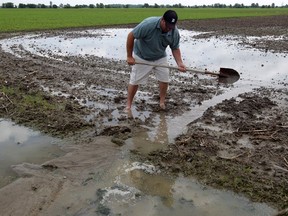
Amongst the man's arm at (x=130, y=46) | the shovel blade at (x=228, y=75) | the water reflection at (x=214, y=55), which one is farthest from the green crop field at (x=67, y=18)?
the shovel blade at (x=228, y=75)

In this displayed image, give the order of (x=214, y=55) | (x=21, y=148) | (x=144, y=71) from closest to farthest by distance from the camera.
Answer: (x=21, y=148) → (x=144, y=71) → (x=214, y=55)

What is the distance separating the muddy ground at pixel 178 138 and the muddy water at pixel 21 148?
20 cm

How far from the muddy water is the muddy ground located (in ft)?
0.64

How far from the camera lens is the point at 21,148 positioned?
4.93 meters

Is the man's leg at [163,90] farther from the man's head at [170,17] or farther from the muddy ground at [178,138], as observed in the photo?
the man's head at [170,17]

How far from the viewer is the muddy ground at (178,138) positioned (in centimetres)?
393

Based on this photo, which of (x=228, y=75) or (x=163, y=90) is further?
(x=163, y=90)

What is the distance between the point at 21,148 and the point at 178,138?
7.56ft

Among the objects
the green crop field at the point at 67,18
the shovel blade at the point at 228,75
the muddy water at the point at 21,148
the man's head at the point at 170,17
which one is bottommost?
the muddy water at the point at 21,148

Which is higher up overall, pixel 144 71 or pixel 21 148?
pixel 144 71

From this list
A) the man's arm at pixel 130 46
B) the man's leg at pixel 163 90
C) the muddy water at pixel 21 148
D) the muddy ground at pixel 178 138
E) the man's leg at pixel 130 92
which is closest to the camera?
the muddy ground at pixel 178 138

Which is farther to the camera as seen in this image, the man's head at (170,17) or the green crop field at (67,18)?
the green crop field at (67,18)

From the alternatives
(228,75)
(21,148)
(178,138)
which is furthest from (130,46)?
(21,148)

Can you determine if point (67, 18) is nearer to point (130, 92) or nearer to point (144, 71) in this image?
point (130, 92)
